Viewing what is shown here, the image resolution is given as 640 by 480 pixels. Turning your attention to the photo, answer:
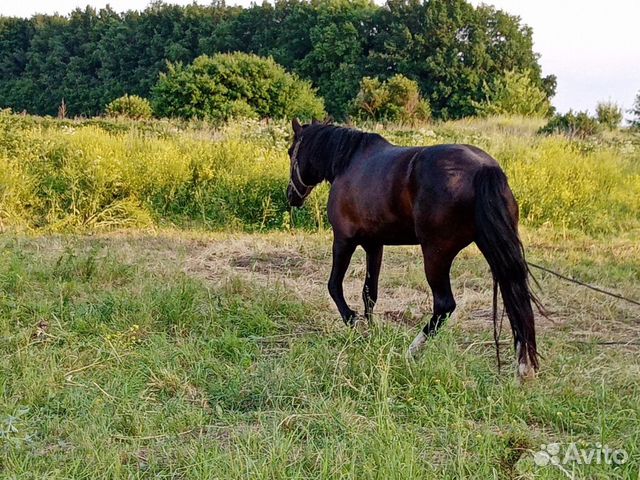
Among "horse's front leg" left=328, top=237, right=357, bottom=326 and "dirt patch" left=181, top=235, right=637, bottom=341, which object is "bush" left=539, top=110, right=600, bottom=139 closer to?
"dirt patch" left=181, top=235, right=637, bottom=341

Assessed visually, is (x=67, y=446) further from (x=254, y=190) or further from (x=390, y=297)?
(x=254, y=190)

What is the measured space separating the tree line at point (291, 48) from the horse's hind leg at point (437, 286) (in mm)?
28772

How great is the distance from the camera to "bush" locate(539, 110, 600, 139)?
575 inches

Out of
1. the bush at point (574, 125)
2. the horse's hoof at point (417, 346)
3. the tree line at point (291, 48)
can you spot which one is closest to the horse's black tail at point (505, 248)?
the horse's hoof at point (417, 346)

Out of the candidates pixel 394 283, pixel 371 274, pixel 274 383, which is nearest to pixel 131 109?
pixel 394 283

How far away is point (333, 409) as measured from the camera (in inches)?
109

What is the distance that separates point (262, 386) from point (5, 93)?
46.2m

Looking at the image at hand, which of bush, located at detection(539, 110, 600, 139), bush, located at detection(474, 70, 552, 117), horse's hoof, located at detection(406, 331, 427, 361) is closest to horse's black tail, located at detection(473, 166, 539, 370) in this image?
horse's hoof, located at detection(406, 331, 427, 361)

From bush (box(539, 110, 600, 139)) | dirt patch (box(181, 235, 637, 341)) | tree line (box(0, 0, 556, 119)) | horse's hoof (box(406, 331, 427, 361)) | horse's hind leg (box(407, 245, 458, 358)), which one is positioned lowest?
dirt patch (box(181, 235, 637, 341))

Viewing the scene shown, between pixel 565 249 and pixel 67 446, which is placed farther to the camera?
pixel 565 249

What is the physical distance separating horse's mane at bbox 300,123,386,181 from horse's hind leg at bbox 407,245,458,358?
3.49ft

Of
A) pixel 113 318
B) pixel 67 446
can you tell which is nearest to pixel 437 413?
pixel 67 446

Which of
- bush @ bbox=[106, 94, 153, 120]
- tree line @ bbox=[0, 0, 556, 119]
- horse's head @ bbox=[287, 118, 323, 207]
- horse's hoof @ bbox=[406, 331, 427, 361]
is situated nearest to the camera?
horse's hoof @ bbox=[406, 331, 427, 361]

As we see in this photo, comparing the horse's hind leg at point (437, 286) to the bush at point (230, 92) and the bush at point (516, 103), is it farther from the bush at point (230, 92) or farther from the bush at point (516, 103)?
the bush at point (516, 103)
